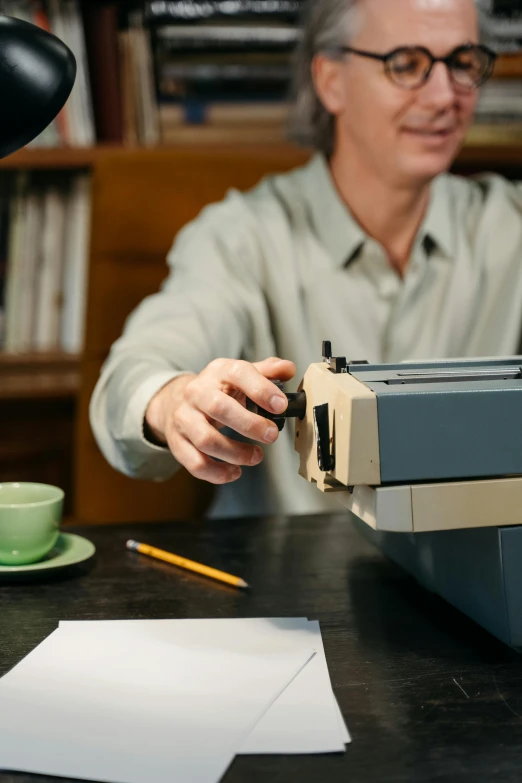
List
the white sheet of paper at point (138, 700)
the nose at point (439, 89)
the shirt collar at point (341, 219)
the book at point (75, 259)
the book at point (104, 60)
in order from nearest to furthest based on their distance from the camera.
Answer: the white sheet of paper at point (138, 700) → the nose at point (439, 89) → the shirt collar at point (341, 219) → the book at point (104, 60) → the book at point (75, 259)

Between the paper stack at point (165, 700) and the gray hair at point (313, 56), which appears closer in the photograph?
the paper stack at point (165, 700)

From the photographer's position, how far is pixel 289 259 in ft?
5.13

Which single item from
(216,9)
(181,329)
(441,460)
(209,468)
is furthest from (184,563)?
(216,9)

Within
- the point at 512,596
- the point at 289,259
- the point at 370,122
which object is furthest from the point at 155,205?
the point at 512,596

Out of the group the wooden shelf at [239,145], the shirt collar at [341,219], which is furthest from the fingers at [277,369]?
the wooden shelf at [239,145]

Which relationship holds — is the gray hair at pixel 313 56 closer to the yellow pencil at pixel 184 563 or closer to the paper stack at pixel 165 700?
the yellow pencil at pixel 184 563

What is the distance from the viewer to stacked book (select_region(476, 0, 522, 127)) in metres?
1.88

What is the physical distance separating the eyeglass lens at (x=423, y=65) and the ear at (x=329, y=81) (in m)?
0.16

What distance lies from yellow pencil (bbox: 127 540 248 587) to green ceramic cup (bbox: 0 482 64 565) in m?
0.10

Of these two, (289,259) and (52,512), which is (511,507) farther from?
(289,259)

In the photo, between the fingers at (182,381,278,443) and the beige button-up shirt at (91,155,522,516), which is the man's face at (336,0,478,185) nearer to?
the beige button-up shirt at (91,155,522,516)

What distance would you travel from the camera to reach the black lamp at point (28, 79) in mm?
620

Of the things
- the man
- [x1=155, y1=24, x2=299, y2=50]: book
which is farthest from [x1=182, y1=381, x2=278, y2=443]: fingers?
[x1=155, y1=24, x2=299, y2=50]: book

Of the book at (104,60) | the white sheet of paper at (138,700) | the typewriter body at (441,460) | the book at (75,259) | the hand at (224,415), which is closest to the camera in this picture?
the white sheet of paper at (138,700)
